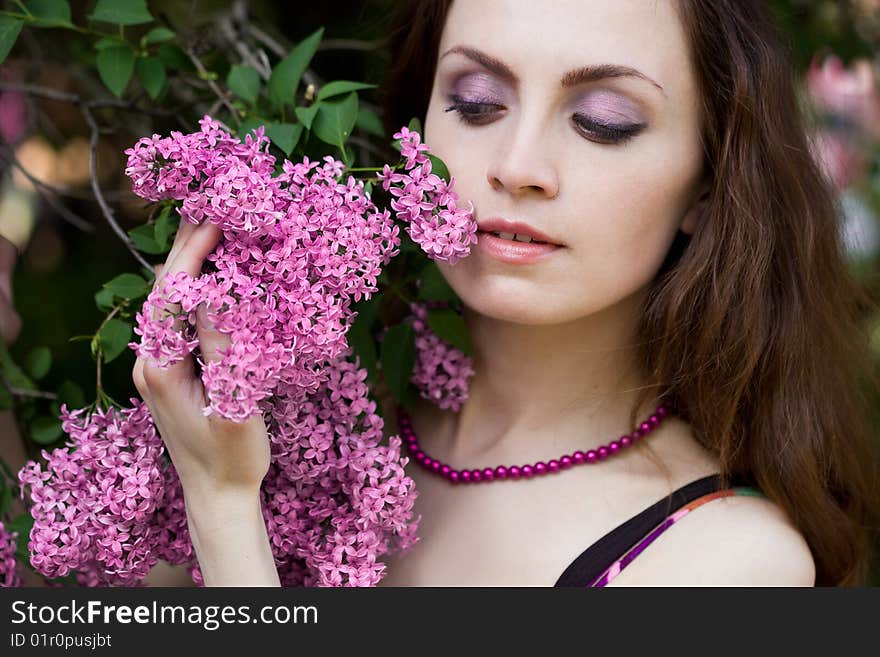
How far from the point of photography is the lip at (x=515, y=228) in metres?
1.45

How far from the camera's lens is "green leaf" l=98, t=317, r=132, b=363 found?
55.9 inches

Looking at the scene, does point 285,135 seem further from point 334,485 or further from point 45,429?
point 45,429

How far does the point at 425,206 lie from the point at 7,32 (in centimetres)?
71

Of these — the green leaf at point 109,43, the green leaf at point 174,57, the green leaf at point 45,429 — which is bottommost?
the green leaf at point 45,429

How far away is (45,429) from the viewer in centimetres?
175

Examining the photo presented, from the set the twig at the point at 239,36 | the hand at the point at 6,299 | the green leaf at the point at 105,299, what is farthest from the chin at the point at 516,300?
the hand at the point at 6,299

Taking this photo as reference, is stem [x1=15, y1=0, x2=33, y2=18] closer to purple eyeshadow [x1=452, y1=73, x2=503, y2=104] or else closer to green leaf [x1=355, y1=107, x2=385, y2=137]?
green leaf [x1=355, y1=107, x2=385, y2=137]

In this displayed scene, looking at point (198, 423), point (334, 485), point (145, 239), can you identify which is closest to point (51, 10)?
point (145, 239)

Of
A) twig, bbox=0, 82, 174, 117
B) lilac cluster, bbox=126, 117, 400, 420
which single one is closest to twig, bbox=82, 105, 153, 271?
twig, bbox=0, 82, 174, 117

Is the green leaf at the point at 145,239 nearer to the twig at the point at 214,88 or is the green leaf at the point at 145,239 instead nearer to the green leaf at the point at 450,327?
the twig at the point at 214,88

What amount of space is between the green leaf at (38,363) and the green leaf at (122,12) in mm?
635

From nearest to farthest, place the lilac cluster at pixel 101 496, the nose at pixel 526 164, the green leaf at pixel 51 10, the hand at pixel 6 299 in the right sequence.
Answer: the lilac cluster at pixel 101 496
the nose at pixel 526 164
the green leaf at pixel 51 10
the hand at pixel 6 299

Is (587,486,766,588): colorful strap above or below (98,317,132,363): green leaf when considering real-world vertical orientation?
below

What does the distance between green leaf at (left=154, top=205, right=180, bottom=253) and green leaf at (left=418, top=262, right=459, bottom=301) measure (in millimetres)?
424
